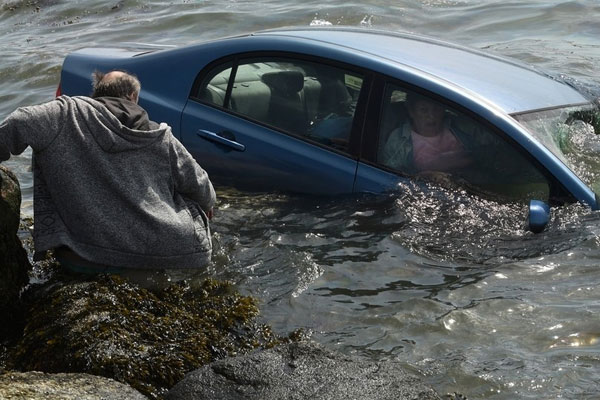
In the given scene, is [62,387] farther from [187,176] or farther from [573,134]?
[573,134]

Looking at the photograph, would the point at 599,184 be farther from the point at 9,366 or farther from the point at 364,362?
the point at 9,366

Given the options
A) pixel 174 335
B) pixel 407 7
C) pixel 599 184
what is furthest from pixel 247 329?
pixel 407 7

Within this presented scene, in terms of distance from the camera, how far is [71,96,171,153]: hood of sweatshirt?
491cm

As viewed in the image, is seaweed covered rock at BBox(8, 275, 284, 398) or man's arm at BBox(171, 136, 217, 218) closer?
seaweed covered rock at BBox(8, 275, 284, 398)

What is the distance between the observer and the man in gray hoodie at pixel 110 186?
4898 millimetres

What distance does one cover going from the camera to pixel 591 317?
5043mm

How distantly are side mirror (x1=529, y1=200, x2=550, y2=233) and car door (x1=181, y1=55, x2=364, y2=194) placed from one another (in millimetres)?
1158

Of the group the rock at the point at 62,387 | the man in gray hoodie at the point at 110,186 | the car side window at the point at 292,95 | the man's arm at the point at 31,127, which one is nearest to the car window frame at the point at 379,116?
the car side window at the point at 292,95

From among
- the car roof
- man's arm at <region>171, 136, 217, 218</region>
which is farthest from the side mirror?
man's arm at <region>171, 136, 217, 218</region>

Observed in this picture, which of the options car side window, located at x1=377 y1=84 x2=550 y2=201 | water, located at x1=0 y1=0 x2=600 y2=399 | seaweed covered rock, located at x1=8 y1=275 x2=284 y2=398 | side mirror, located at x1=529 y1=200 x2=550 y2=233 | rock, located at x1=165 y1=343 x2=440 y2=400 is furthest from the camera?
car side window, located at x1=377 y1=84 x2=550 y2=201

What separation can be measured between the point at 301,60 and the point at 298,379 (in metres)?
2.96

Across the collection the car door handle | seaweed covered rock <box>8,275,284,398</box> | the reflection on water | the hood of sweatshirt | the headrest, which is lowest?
the reflection on water

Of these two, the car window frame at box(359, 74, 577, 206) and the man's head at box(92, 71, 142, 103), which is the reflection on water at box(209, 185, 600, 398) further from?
the man's head at box(92, 71, 142, 103)

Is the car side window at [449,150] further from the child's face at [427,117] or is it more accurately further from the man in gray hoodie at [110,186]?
the man in gray hoodie at [110,186]
